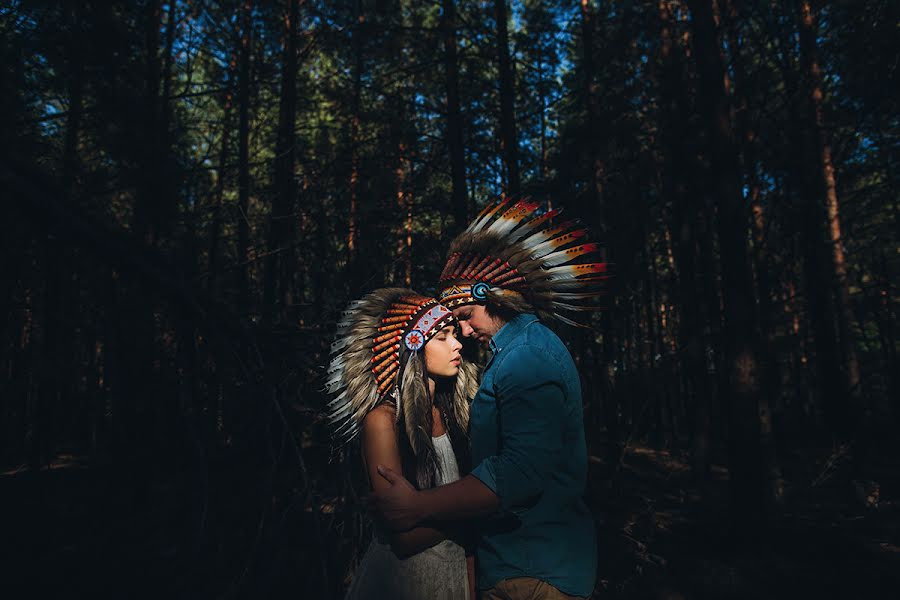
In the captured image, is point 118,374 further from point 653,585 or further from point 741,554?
point 741,554

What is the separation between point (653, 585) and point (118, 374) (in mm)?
6476

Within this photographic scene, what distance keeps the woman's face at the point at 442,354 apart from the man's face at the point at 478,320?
0.09 metres

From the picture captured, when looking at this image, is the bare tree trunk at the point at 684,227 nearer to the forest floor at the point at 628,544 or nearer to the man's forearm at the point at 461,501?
the forest floor at the point at 628,544

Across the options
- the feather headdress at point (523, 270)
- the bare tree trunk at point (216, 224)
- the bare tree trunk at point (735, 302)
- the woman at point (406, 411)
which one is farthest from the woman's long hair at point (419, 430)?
the bare tree trunk at point (735, 302)

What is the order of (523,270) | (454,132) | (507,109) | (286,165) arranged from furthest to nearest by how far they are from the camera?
(454,132) → (507,109) → (286,165) → (523,270)

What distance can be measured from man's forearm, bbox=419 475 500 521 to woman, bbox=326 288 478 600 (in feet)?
0.78

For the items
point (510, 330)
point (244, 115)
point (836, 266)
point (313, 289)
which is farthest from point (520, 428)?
point (836, 266)

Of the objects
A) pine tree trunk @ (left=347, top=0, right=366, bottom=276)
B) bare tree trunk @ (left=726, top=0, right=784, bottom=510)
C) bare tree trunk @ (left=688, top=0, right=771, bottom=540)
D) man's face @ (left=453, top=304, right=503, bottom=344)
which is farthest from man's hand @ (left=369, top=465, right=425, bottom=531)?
bare tree trunk @ (left=726, top=0, right=784, bottom=510)

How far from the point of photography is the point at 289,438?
1761mm

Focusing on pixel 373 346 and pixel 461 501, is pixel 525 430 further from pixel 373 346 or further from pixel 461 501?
pixel 373 346

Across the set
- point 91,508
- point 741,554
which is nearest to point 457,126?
point 741,554

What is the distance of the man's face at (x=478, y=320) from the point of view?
222 centimetres

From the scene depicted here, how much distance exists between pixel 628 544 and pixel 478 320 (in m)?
6.25

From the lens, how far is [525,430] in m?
1.71
